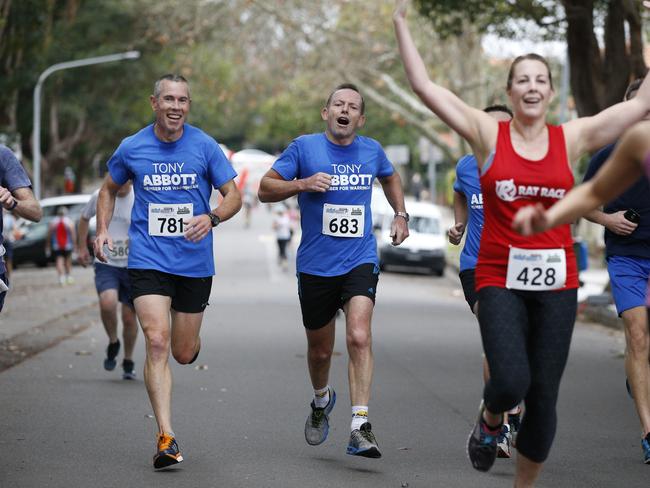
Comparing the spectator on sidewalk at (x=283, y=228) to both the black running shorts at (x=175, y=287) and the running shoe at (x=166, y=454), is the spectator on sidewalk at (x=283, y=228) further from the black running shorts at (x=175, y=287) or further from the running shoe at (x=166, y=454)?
the running shoe at (x=166, y=454)

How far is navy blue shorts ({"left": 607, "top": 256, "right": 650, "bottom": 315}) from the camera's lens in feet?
27.1

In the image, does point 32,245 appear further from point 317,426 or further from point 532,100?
point 532,100

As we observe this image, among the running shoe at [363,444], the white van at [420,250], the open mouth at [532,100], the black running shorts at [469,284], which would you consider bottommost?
the white van at [420,250]

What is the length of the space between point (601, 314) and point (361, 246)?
12059 millimetres

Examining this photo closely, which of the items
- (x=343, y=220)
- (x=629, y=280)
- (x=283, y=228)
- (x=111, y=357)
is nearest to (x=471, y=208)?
(x=343, y=220)

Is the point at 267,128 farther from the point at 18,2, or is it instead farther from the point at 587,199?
the point at 587,199

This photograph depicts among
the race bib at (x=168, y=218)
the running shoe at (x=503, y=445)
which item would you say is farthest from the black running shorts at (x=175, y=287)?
the running shoe at (x=503, y=445)

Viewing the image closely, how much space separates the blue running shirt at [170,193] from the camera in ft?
→ 26.7

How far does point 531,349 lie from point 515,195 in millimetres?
686

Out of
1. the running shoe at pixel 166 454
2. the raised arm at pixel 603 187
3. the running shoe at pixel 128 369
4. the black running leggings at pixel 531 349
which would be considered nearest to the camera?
the raised arm at pixel 603 187

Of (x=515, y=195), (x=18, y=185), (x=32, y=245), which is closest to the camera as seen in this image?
(x=515, y=195)

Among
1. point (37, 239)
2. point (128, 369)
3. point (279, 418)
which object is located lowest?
point (37, 239)

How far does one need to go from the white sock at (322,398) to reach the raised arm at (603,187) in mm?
3215

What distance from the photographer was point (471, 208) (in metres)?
8.99
